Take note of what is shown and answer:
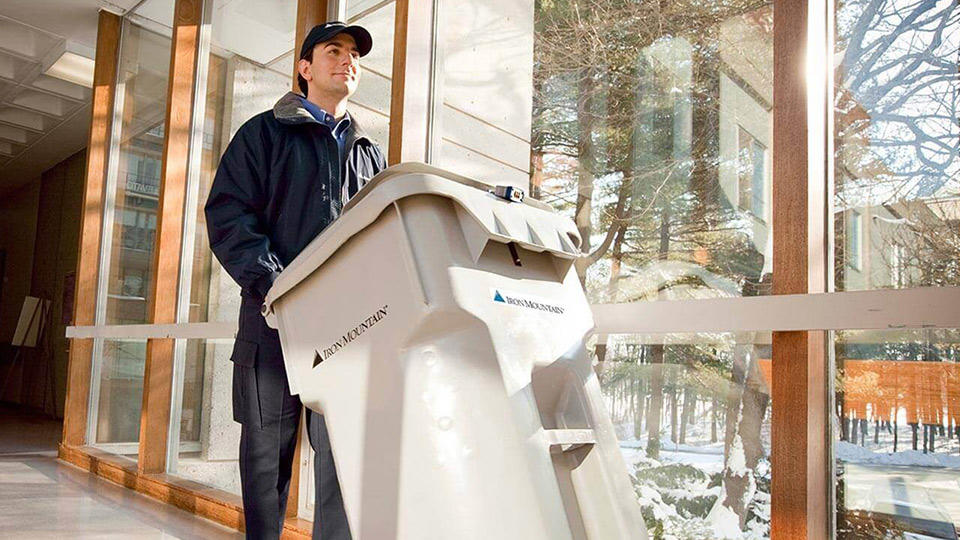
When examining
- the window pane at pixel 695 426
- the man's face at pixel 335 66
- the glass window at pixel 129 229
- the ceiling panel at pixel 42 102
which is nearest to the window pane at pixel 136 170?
the glass window at pixel 129 229

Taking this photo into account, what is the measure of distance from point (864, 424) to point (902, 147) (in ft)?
1.70

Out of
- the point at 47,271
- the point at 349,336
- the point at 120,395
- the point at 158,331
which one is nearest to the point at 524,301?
the point at 349,336

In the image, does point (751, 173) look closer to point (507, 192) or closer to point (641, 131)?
point (641, 131)

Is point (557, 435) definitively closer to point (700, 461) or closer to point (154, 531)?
point (700, 461)

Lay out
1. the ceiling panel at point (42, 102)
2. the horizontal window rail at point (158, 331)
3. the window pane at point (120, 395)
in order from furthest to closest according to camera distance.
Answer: the ceiling panel at point (42, 102) < the window pane at point (120, 395) < the horizontal window rail at point (158, 331)

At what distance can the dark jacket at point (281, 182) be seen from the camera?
1.69m

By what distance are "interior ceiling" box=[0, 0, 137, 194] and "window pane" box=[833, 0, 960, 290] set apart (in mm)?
4248

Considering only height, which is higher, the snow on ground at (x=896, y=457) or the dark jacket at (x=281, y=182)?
the dark jacket at (x=281, y=182)

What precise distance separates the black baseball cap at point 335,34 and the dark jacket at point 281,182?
6.1 inches

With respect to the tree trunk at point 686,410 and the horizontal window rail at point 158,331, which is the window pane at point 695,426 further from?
the horizontal window rail at point 158,331

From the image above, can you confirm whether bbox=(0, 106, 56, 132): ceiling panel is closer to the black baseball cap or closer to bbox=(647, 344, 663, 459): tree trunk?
the black baseball cap

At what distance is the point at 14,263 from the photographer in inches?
400

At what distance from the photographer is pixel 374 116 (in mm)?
2590

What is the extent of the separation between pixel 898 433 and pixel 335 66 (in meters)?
1.41
